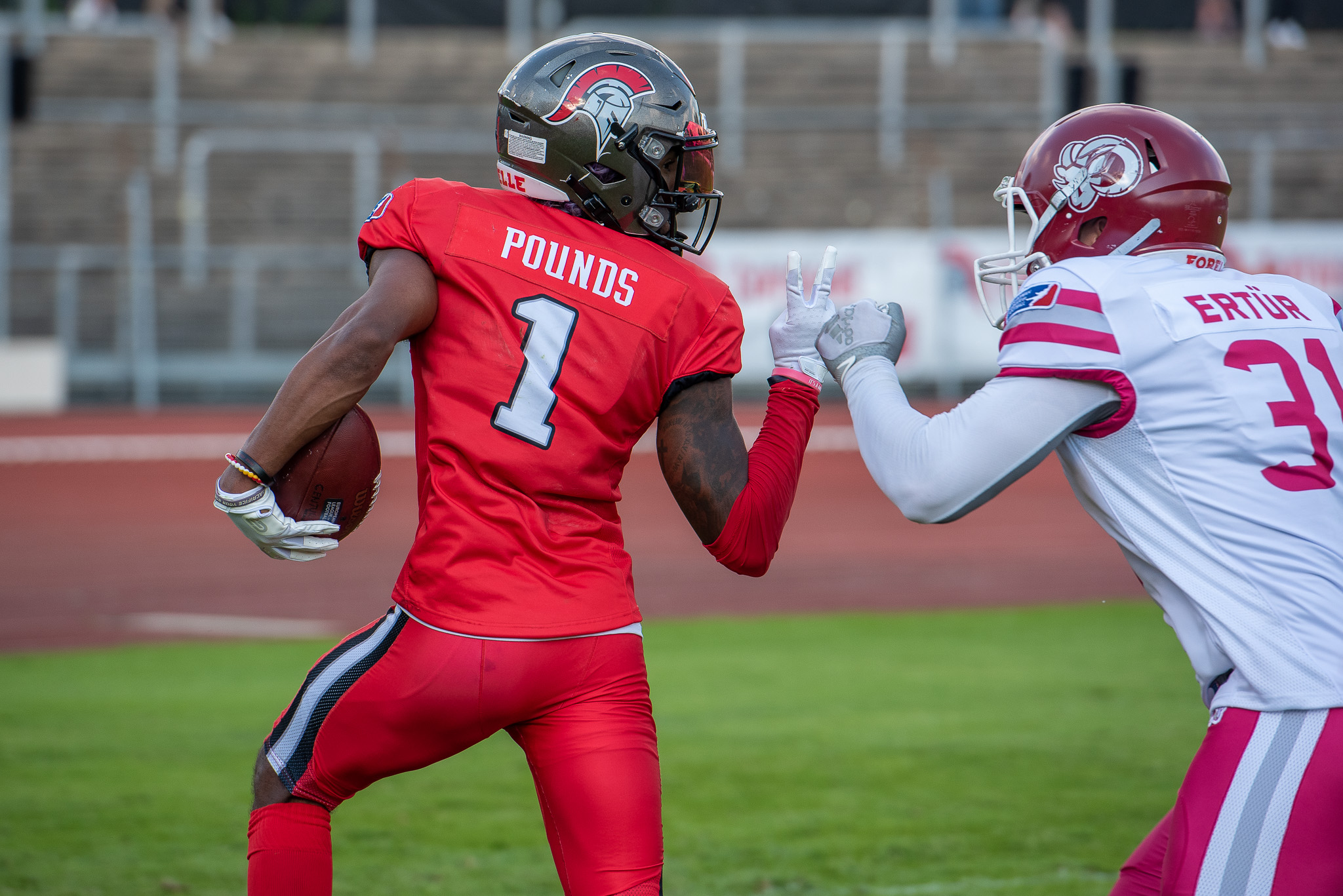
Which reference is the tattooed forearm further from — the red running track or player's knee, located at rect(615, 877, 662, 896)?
the red running track

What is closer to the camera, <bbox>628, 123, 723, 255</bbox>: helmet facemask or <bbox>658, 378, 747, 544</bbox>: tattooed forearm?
<bbox>658, 378, 747, 544</bbox>: tattooed forearm

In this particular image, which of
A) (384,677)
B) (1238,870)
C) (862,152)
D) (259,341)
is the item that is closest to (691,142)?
(384,677)

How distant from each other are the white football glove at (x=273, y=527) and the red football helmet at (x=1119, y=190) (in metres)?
1.35

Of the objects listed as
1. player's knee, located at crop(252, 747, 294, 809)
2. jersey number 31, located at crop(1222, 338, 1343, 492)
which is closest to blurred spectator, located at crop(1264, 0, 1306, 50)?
jersey number 31, located at crop(1222, 338, 1343, 492)

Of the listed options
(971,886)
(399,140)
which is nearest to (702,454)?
(971,886)

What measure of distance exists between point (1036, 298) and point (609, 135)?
0.87m

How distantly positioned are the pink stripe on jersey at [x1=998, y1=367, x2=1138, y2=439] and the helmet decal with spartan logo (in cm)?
91

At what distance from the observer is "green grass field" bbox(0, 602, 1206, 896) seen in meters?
4.53

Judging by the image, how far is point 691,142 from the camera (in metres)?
2.81

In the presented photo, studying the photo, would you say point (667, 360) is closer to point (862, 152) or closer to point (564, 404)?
point (564, 404)

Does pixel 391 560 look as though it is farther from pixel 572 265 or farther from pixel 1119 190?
pixel 1119 190

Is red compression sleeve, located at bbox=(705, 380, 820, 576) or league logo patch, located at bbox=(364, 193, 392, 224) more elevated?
league logo patch, located at bbox=(364, 193, 392, 224)

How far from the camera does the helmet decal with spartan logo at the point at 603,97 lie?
275cm

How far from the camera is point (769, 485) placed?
8.96 feet
